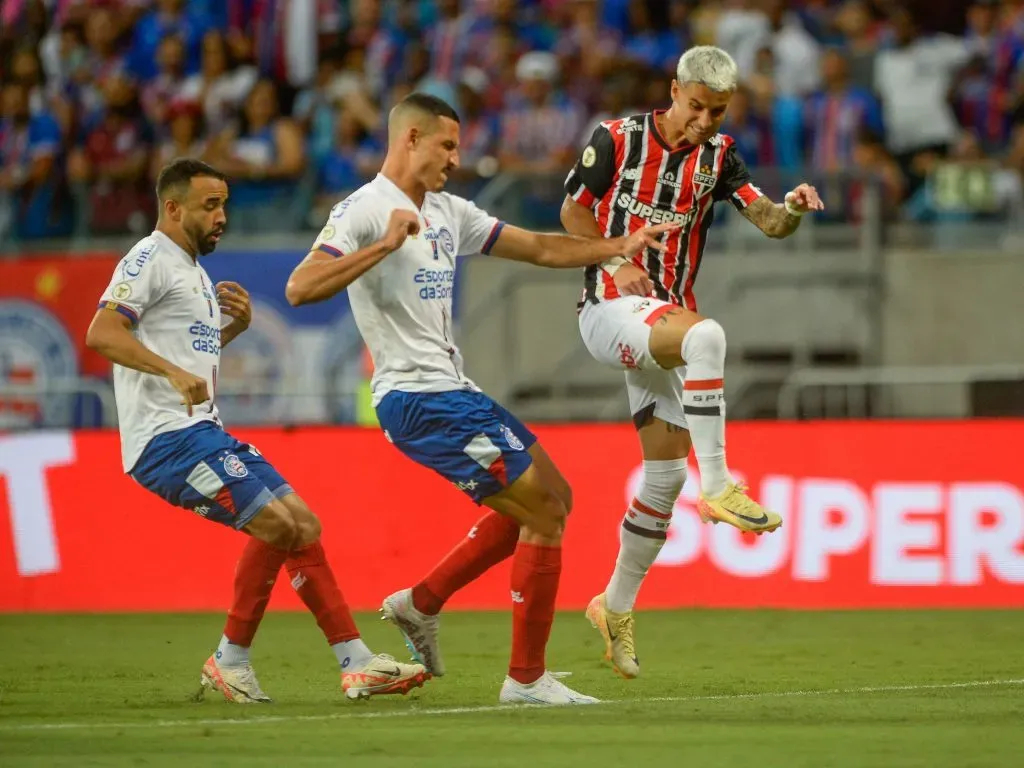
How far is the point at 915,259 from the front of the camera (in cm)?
1592

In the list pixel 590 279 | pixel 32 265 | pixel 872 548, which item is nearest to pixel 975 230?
pixel 872 548

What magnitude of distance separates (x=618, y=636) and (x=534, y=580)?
3.64 ft

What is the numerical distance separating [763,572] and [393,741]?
6656 millimetres

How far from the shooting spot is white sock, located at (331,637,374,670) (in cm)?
809

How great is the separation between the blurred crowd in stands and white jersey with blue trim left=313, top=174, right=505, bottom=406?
25.9 ft

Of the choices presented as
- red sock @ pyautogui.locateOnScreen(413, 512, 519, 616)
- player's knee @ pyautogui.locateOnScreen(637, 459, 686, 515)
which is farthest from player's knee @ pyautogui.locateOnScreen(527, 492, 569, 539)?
player's knee @ pyautogui.locateOnScreen(637, 459, 686, 515)

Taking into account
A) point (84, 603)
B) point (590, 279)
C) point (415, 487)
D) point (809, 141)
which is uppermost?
point (809, 141)

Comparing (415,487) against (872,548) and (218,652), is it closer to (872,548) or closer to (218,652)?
(872,548)

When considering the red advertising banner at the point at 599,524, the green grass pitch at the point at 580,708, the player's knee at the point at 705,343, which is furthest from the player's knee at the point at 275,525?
the red advertising banner at the point at 599,524

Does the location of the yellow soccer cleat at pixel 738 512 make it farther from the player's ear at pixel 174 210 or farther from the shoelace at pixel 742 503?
the player's ear at pixel 174 210

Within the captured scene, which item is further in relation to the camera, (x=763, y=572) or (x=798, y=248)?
(x=798, y=248)

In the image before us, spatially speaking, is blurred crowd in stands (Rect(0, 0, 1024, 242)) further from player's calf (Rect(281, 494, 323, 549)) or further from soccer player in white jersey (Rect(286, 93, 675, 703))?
player's calf (Rect(281, 494, 323, 549))

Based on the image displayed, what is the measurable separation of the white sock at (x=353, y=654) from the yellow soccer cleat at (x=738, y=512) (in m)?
1.63

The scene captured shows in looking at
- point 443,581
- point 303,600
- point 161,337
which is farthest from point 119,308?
point 443,581
